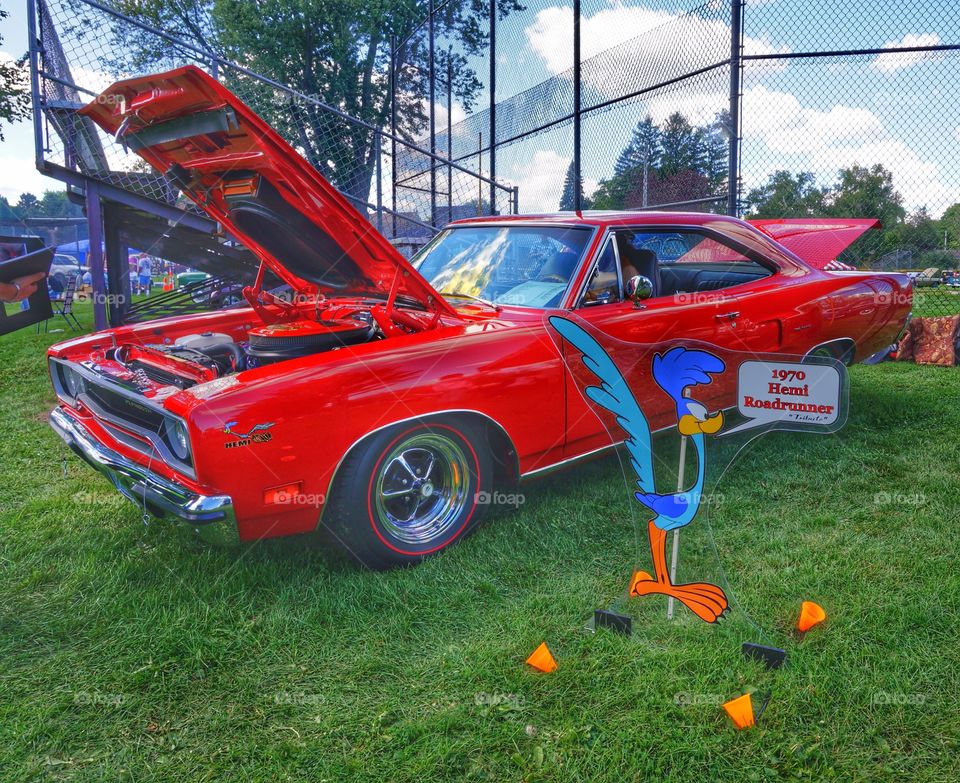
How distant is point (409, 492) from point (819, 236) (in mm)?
3950

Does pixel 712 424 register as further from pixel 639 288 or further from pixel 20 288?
pixel 20 288

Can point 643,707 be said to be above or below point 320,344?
below

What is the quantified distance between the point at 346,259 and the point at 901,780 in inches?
110

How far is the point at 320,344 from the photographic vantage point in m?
3.04

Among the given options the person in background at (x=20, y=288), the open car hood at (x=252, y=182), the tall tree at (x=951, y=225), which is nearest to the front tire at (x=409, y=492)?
the open car hood at (x=252, y=182)

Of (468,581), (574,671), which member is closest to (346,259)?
(468,581)

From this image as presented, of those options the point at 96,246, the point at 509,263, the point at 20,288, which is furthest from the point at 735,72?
the point at 96,246

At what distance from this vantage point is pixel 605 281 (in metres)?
3.38

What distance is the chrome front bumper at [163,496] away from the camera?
2307mm

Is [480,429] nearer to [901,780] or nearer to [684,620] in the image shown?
[684,620]

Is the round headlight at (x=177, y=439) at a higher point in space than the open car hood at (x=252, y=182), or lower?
lower

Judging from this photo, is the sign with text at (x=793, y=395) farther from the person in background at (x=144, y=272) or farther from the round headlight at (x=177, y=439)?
the person in background at (x=144, y=272)

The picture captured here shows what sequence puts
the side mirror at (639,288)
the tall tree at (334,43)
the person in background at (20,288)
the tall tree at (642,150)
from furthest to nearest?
the tall tree at (334,43)
the tall tree at (642,150)
the person in background at (20,288)
the side mirror at (639,288)

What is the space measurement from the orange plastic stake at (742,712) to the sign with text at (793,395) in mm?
788
